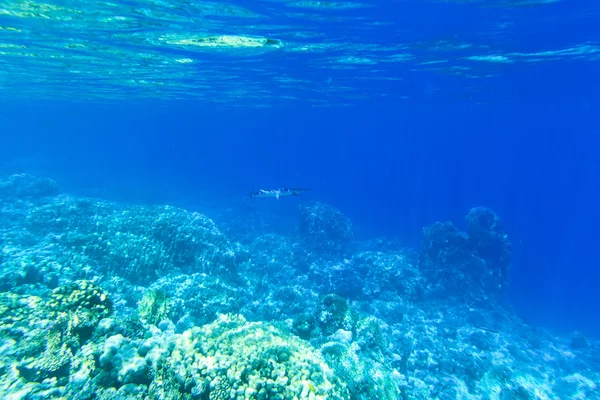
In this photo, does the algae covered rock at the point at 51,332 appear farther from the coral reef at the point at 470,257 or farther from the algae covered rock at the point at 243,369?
the coral reef at the point at 470,257

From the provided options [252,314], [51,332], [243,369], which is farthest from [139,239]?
[243,369]

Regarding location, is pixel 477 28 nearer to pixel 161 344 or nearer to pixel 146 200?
pixel 161 344

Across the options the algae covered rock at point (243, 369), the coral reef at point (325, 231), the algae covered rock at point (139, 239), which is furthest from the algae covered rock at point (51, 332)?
the coral reef at point (325, 231)

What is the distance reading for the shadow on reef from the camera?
550 centimetres

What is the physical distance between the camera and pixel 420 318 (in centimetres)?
1686

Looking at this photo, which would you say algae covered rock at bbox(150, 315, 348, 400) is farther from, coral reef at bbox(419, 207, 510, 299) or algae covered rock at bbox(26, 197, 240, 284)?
coral reef at bbox(419, 207, 510, 299)

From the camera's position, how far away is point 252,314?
13367 mm

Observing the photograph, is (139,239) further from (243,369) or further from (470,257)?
(470,257)

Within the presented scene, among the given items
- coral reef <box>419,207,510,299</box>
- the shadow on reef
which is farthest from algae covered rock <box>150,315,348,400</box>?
coral reef <box>419,207,510,299</box>

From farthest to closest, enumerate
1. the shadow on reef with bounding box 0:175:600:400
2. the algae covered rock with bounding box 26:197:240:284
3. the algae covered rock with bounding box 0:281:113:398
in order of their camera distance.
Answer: the algae covered rock with bounding box 26:197:240:284
the algae covered rock with bounding box 0:281:113:398
the shadow on reef with bounding box 0:175:600:400

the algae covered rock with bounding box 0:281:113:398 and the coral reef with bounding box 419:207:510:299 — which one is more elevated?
the algae covered rock with bounding box 0:281:113:398

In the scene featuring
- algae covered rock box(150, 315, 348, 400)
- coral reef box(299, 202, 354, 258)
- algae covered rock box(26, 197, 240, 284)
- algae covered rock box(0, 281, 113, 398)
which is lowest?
coral reef box(299, 202, 354, 258)

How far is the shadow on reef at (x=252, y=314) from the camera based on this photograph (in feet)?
18.1

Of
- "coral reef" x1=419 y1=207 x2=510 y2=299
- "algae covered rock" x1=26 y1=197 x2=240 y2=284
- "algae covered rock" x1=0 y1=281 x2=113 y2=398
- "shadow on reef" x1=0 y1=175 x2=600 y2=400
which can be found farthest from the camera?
"coral reef" x1=419 y1=207 x2=510 y2=299
